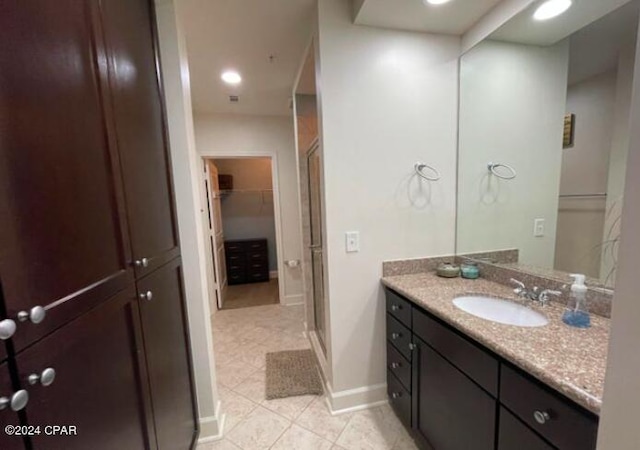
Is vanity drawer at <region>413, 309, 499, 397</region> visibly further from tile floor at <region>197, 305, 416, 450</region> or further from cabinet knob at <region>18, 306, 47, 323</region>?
cabinet knob at <region>18, 306, 47, 323</region>

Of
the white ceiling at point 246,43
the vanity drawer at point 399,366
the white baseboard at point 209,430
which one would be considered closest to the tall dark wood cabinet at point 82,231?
the white baseboard at point 209,430

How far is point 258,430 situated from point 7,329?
64.1 inches

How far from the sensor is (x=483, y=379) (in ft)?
3.30

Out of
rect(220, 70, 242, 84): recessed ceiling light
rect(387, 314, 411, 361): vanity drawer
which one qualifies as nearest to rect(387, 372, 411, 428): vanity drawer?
rect(387, 314, 411, 361): vanity drawer

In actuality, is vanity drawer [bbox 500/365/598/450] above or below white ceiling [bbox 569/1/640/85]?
below

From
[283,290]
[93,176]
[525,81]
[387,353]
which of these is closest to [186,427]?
[387,353]

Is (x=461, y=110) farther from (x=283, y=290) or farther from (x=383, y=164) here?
(x=283, y=290)

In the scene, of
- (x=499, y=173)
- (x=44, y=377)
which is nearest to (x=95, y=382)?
(x=44, y=377)

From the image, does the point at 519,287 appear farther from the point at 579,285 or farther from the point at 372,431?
the point at 372,431

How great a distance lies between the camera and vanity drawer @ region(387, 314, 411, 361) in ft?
5.06

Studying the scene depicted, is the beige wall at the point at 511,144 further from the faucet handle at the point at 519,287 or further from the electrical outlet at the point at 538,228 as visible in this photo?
the faucet handle at the point at 519,287

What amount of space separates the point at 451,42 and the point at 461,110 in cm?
44

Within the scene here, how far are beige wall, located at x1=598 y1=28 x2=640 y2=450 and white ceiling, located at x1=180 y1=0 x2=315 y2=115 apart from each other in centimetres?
175

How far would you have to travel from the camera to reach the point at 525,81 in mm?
1586
